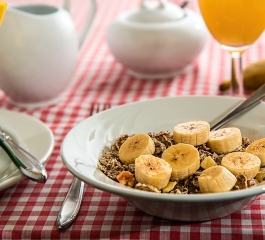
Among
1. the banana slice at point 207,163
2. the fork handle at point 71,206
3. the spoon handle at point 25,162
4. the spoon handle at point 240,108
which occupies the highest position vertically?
the banana slice at point 207,163

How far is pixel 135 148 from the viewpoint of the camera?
68 cm

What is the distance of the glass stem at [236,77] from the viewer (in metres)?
1.02

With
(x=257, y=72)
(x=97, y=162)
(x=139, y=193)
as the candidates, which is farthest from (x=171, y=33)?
(x=139, y=193)

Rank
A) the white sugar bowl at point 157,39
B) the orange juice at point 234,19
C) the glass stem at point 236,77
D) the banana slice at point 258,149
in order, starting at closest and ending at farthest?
the banana slice at point 258,149 < the orange juice at point 234,19 < the glass stem at point 236,77 < the white sugar bowl at point 157,39

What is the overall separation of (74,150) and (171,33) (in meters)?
0.60

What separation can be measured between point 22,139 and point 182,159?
0.36m

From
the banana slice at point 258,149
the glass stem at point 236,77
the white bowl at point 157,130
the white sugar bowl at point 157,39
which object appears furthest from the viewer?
the white sugar bowl at point 157,39

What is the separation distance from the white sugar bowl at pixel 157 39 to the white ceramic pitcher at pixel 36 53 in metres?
0.14

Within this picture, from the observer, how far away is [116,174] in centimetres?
64

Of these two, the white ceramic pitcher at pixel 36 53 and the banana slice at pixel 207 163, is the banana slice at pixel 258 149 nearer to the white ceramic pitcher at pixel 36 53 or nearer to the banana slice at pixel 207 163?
the banana slice at pixel 207 163

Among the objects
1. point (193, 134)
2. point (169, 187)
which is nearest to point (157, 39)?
point (193, 134)

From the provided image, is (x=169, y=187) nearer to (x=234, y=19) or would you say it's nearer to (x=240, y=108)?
(x=240, y=108)

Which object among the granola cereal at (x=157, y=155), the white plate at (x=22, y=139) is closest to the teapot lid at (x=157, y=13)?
the white plate at (x=22, y=139)

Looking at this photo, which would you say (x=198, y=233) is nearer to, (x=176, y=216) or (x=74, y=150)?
(x=176, y=216)
